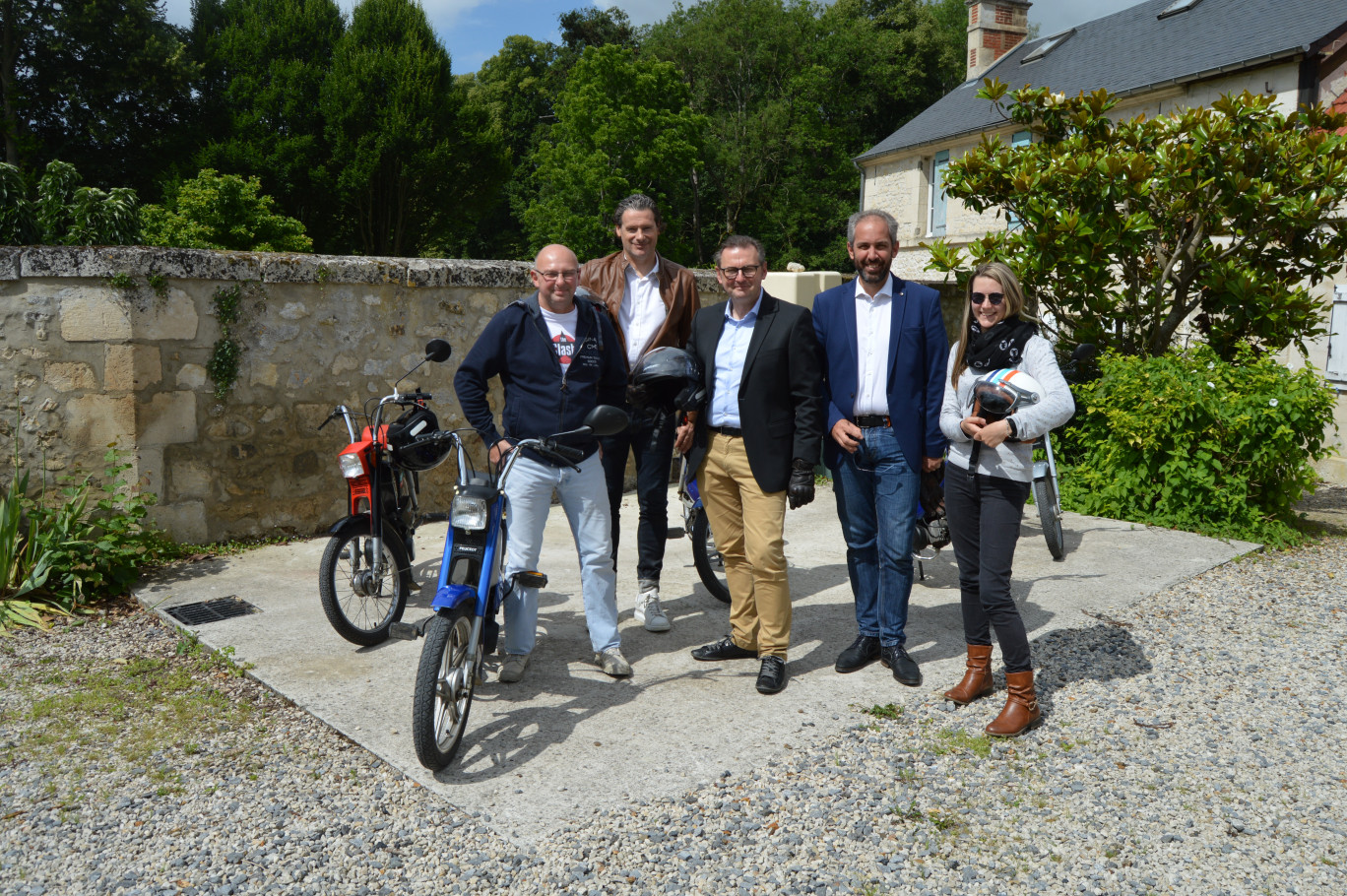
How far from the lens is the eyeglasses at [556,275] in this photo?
3.93m

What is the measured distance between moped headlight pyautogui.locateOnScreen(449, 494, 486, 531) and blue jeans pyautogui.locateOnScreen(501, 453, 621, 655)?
0.39 meters

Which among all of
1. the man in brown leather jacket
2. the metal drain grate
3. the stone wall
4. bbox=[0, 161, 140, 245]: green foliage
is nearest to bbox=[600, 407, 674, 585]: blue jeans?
the man in brown leather jacket

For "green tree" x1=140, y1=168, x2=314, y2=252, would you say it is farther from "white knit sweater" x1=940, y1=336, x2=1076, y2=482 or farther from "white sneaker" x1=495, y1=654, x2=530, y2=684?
"white knit sweater" x1=940, y1=336, x2=1076, y2=482

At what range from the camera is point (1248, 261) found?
7.70 m

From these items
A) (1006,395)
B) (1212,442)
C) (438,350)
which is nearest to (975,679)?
(1006,395)

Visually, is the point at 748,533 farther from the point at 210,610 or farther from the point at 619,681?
the point at 210,610

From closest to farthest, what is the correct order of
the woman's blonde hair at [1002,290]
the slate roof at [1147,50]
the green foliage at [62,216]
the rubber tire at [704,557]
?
the woman's blonde hair at [1002,290], the rubber tire at [704,557], the green foliage at [62,216], the slate roof at [1147,50]

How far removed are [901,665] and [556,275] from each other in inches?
81.1

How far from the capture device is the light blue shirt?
13.1ft

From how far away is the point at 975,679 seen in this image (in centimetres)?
390

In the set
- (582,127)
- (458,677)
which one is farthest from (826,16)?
(458,677)

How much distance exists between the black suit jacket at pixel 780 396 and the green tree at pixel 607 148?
3143cm

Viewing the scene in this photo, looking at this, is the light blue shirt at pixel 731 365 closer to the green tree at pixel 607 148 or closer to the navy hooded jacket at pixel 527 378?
the navy hooded jacket at pixel 527 378

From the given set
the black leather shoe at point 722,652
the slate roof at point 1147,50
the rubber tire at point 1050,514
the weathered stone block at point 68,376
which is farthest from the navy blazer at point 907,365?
the slate roof at point 1147,50
